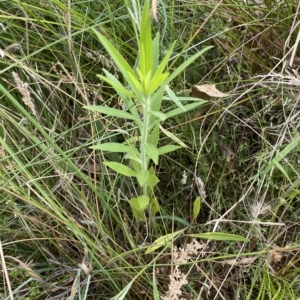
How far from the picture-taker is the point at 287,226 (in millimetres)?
939

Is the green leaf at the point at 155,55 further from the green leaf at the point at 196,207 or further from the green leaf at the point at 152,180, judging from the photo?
the green leaf at the point at 196,207

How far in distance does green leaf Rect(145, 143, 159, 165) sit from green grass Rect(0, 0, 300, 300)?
159 mm

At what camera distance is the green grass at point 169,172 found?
0.91 metres

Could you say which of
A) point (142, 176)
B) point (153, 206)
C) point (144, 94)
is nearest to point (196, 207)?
point (153, 206)

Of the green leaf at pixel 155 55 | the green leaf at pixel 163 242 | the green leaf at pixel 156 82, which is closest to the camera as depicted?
the green leaf at pixel 156 82

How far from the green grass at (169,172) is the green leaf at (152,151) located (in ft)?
0.52

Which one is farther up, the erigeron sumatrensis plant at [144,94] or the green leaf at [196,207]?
the erigeron sumatrensis plant at [144,94]

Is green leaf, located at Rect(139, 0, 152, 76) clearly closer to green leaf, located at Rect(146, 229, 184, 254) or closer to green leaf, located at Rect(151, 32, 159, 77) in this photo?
green leaf, located at Rect(151, 32, 159, 77)

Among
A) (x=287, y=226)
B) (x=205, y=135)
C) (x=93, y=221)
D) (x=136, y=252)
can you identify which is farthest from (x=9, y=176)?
(x=287, y=226)

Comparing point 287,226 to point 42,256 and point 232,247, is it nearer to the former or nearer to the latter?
point 232,247

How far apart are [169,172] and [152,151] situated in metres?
0.32

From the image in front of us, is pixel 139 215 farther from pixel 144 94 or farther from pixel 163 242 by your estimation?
pixel 144 94

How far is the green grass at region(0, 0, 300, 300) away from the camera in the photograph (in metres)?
0.91

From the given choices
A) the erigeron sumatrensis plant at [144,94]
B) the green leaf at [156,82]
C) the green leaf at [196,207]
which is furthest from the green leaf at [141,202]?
the green leaf at [156,82]
